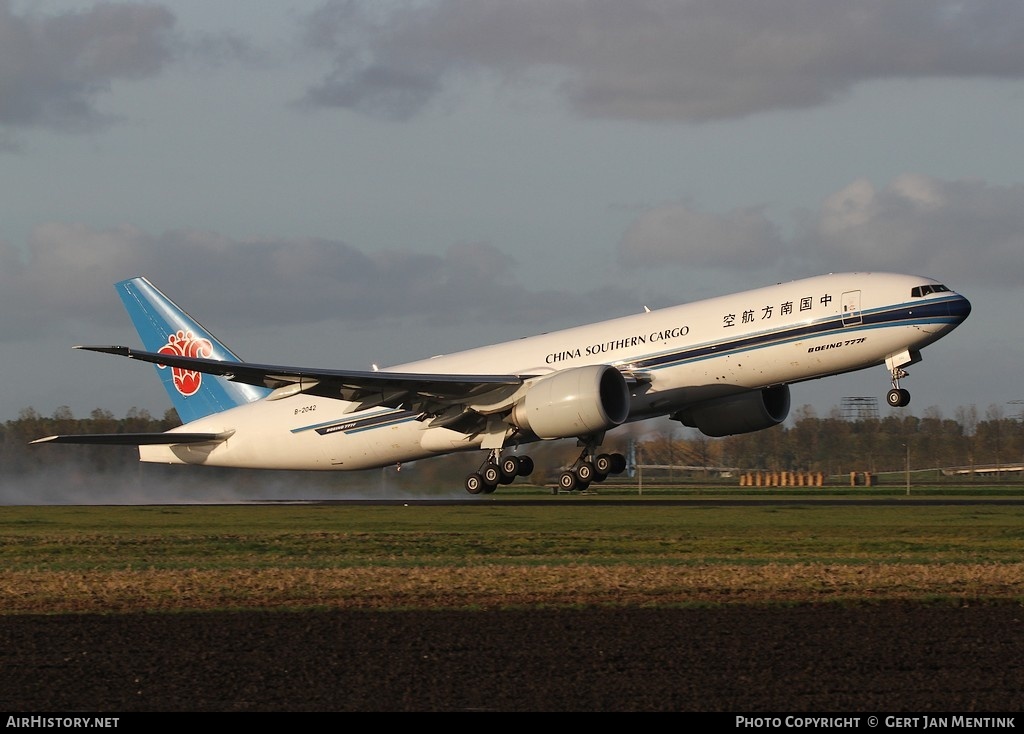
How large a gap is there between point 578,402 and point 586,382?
557mm

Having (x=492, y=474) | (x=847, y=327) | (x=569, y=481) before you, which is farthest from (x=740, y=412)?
(x=492, y=474)

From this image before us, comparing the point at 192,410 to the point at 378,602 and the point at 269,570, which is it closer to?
the point at 269,570

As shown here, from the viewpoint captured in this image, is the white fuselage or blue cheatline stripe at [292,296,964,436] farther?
the white fuselage

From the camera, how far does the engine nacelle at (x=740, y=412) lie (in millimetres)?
36562

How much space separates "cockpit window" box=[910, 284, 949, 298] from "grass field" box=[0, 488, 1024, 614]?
5.66m

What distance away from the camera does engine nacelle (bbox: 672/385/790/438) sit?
36562mm

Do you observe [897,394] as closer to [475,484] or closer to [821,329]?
[821,329]

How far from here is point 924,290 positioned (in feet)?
104

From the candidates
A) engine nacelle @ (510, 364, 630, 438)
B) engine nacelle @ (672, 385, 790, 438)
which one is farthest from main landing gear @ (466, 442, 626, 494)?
engine nacelle @ (510, 364, 630, 438)

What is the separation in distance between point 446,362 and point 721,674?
28.1 m

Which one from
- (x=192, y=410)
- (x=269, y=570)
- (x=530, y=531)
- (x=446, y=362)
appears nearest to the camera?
(x=269, y=570)

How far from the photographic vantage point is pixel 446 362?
39.1 meters

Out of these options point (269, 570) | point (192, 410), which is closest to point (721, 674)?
point (269, 570)

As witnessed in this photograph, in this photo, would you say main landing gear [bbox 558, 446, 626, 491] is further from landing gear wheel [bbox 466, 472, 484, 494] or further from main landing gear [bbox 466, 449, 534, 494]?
landing gear wheel [bbox 466, 472, 484, 494]
